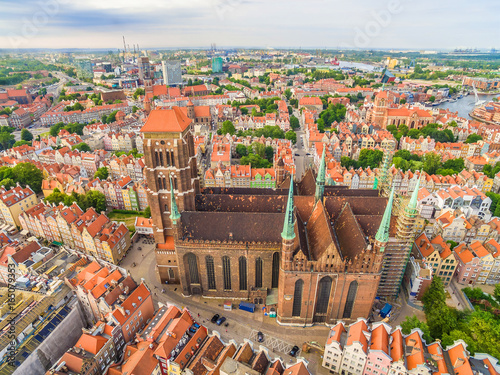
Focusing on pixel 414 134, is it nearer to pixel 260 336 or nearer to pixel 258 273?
pixel 258 273

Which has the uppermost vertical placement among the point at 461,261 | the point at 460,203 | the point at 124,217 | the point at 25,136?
the point at 460,203

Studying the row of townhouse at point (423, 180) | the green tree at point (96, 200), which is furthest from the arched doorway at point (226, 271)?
the row of townhouse at point (423, 180)

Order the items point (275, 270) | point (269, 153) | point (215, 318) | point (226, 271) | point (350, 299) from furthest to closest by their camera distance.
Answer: point (269, 153)
point (226, 271)
point (275, 270)
point (215, 318)
point (350, 299)

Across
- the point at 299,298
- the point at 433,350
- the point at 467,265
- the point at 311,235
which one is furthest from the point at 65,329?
the point at 467,265

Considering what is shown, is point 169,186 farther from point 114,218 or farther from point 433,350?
point 433,350

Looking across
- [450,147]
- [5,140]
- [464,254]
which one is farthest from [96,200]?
[450,147]

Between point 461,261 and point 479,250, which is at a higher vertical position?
point 479,250

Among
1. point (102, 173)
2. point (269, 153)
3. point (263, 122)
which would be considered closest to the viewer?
point (102, 173)
